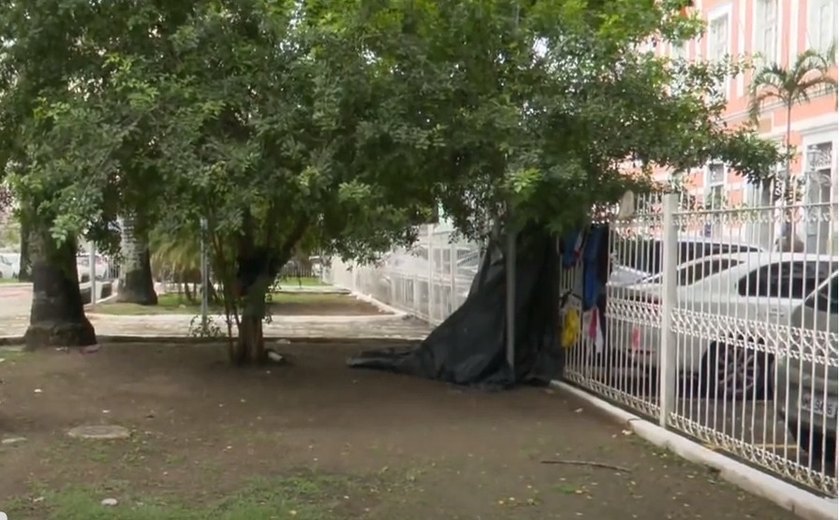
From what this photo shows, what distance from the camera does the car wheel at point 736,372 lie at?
280 inches

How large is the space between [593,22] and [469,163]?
1.99 m

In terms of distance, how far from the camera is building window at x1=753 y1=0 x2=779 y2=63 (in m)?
22.6

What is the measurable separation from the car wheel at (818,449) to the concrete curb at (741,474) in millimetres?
197

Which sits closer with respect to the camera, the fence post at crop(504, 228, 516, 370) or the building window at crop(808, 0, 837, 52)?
the fence post at crop(504, 228, 516, 370)

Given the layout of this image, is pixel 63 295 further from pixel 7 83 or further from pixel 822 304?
pixel 822 304

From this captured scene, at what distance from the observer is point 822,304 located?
628 centimetres

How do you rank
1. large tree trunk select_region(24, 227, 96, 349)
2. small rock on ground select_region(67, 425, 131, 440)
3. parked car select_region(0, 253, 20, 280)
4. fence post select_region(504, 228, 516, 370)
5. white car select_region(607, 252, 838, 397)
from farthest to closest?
parked car select_region(0, 253, 20, 280) → large tree trunk select_region(24, 227, 96, 349) → fence post select_region(504, 228, 516, 370) → small rock on ground select_region(67, 425, 131, 440) → white car select_region(607, 252, 838, 397)

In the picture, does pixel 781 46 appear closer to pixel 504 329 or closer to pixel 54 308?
pixel 504 329

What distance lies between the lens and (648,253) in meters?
8.88

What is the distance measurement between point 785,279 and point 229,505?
12.2 feet

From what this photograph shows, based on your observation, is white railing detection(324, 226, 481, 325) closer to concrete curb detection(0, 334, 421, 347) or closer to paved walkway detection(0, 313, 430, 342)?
paved walkway detection(0, 313, 430, 342)

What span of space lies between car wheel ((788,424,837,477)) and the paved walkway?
28.7 ft

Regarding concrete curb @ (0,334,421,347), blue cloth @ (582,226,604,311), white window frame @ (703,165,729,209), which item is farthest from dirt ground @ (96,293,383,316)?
blue cloth @ (582,226,604,311)

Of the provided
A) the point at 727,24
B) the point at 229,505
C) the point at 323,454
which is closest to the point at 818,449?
the point at 323,454
